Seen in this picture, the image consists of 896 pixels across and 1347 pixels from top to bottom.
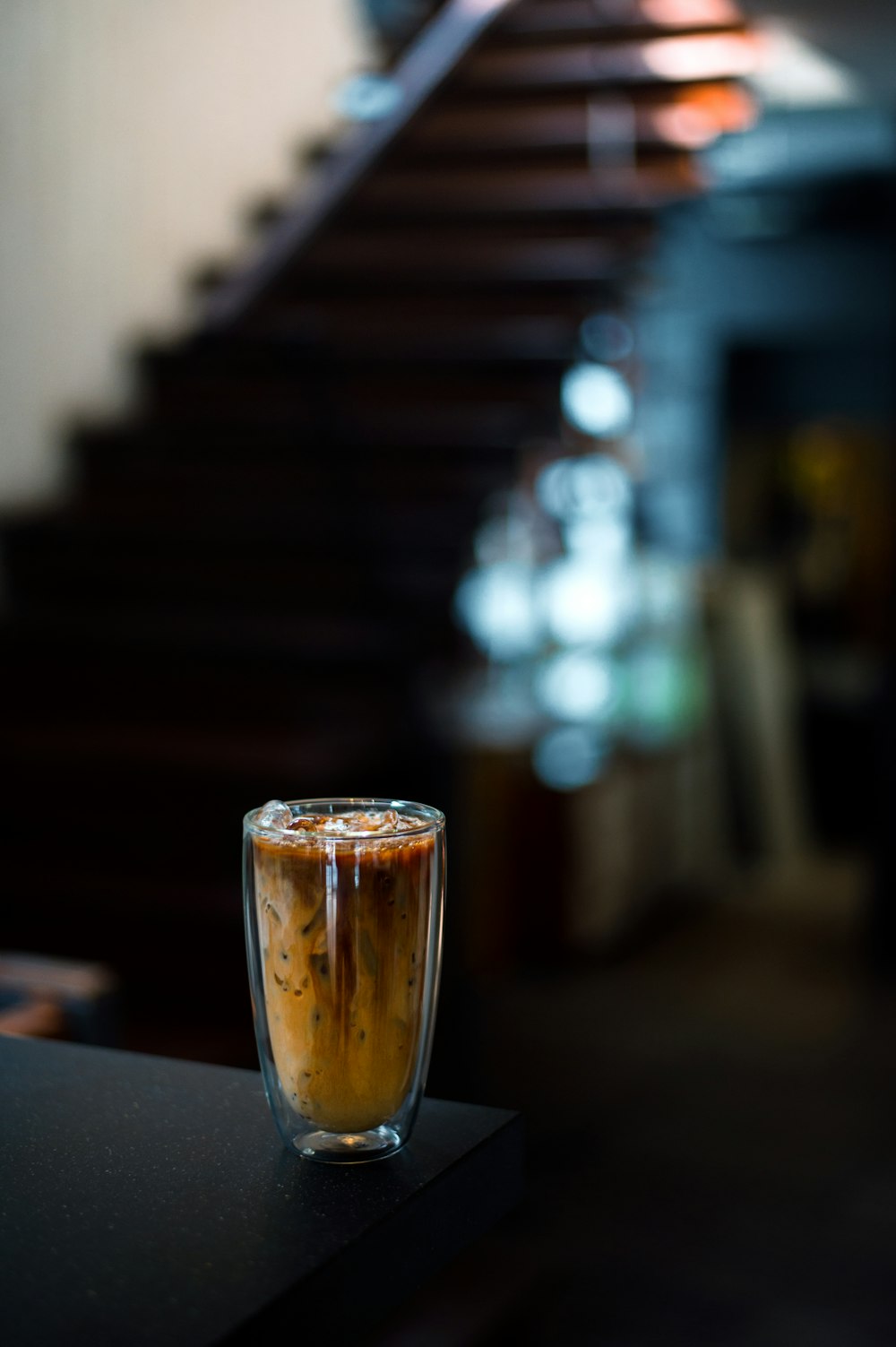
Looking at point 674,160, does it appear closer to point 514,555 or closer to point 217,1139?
point 514,555

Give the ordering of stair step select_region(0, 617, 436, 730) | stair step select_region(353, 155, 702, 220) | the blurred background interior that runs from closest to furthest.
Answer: the blurred background interior, stair step select_region(0, 617, 436, 730), stair step select_region(353, 155, 702, 220)

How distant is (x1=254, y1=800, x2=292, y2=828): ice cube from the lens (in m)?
0.85

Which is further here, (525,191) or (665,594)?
(665,594)

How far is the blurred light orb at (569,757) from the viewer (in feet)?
15.9

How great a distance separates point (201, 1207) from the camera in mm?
745

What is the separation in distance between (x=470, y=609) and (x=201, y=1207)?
16.4 feet

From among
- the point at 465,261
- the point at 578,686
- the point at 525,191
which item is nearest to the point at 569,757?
the point at 578,686

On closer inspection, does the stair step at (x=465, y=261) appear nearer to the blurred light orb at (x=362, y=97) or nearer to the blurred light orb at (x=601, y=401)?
the blurred light orb at (x=362, y=97)

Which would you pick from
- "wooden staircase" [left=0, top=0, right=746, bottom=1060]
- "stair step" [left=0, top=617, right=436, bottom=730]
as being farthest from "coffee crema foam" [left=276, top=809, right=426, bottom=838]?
"stair step" [left=0, top=617, right=436, bottom=730]

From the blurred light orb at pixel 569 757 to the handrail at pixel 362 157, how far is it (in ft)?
5.45

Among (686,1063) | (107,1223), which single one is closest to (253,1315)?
(107,1223)

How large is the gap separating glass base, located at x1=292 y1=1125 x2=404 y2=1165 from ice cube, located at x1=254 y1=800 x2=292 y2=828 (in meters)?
0.17

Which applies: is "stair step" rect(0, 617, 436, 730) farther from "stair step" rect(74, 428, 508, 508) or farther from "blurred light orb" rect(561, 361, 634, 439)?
"blurred light orb" rect(561, 361, 634, 439)

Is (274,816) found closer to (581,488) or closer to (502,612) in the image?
(502,612)
